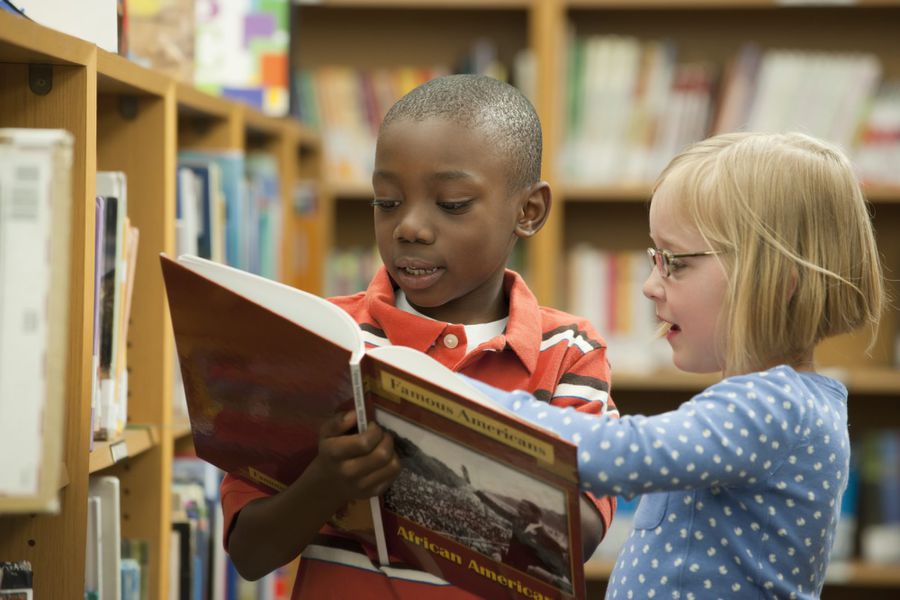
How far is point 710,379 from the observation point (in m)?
2.74

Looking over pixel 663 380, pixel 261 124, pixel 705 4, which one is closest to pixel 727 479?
pixel 261 124

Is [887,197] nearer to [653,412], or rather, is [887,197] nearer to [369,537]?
[653,412]

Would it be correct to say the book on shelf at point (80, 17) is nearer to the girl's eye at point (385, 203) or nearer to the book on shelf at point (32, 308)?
the girl's eye at point (385, 203)

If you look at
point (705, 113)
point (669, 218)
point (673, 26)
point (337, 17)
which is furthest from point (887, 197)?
point (669, 218)

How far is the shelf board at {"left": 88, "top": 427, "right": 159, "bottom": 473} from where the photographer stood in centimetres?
124

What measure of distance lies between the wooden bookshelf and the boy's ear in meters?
0.47

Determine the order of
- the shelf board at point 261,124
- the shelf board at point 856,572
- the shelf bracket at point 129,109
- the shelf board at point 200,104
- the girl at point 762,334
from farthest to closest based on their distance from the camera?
1. the shelf board at point 856,572
2. the shelf board at point 261,124
3. the shelf board at point 200,104
4. the shelf bracket at point 129,109
5. the girl at point 762,334

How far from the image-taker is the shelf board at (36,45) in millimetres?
958

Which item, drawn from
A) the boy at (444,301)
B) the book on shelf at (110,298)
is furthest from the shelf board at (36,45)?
the boy at (444,301)

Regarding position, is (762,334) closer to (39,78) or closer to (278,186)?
(39,78)

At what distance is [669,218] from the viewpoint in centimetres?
111

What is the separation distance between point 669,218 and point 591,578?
Result: 1.88 meters

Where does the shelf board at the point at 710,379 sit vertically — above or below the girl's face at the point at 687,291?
below

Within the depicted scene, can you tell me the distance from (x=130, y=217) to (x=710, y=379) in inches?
67.1
